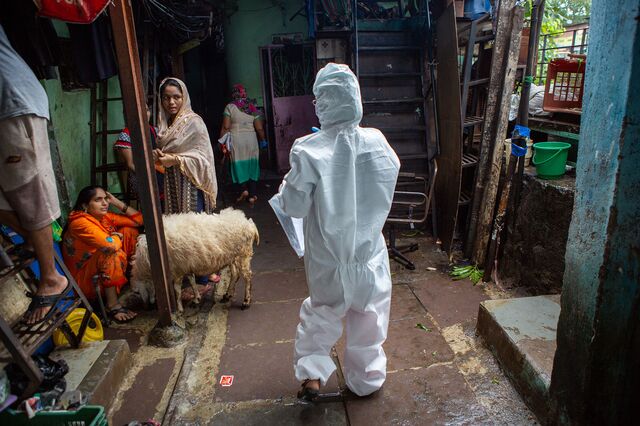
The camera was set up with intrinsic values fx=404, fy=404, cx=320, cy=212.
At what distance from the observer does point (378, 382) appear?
297 cm

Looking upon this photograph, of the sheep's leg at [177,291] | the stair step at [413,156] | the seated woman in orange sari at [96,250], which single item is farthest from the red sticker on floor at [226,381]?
the stair step at [413,156]

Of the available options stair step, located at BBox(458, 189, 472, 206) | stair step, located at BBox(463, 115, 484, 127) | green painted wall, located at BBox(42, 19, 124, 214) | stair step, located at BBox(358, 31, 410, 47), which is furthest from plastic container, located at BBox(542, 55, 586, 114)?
green painted wall, located at BBox(42, 19, 124, 214)

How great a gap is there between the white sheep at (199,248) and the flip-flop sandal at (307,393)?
5.06ft

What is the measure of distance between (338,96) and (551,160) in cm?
286

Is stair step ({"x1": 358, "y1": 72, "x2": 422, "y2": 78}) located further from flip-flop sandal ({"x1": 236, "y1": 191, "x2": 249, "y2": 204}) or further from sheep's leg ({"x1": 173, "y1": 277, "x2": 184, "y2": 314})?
sheep's leg ({"x1": 173, "y1": 277, "x2": 184, "y2": 314})

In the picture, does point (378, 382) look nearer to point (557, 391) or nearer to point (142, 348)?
point (557, 391)

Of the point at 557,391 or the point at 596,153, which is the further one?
the point at 557,391

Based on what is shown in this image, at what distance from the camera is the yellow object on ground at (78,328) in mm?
3203

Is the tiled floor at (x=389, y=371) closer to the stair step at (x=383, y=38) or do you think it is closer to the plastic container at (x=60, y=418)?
the plastic container at (x=60, y=418)

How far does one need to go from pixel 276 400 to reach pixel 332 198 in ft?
5.35

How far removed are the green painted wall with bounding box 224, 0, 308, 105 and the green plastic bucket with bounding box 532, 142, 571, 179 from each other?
6.91m

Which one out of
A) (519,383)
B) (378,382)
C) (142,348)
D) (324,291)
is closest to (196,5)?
(142,348)

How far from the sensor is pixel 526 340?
122 inches

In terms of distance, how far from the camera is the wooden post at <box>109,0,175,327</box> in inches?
116
